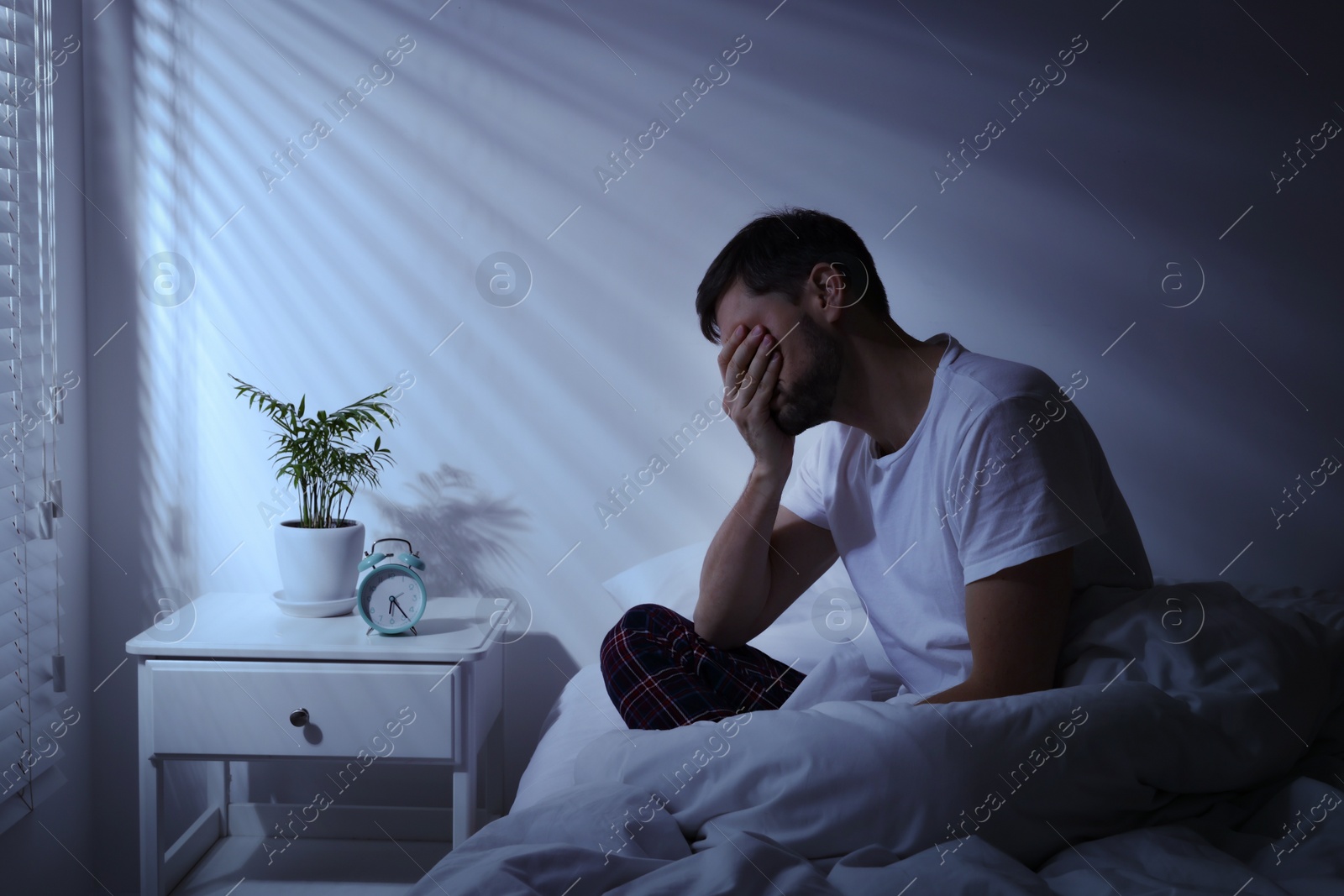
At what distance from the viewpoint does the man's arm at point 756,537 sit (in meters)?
1.24

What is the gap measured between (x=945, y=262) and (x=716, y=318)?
0.74 m

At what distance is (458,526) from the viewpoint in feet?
6.12

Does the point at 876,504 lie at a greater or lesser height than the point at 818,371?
lesser

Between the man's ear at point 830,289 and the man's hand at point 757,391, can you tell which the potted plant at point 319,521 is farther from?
the man's ear at point 830,289

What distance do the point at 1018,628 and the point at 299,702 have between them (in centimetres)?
112

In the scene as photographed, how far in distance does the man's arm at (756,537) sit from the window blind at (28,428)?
1152 mm

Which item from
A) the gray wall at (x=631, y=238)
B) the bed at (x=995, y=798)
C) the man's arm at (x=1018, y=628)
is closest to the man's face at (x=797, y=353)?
the man's arm at (x=1018, y=628)

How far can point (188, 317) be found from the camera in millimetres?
1829

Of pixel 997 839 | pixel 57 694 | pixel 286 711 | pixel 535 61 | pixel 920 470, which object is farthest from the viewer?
pixel 535 61

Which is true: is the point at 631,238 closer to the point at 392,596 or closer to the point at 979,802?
the point at 392,596

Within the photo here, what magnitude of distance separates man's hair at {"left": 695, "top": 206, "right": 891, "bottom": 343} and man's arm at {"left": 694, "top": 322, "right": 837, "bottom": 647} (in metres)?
0.07

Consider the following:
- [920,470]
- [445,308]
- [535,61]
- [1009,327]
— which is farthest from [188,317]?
[1009,327]

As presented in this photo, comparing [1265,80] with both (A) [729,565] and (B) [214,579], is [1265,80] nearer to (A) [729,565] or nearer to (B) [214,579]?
(A) [729,565]

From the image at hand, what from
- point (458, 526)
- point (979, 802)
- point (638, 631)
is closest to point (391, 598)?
point (458, 526)
